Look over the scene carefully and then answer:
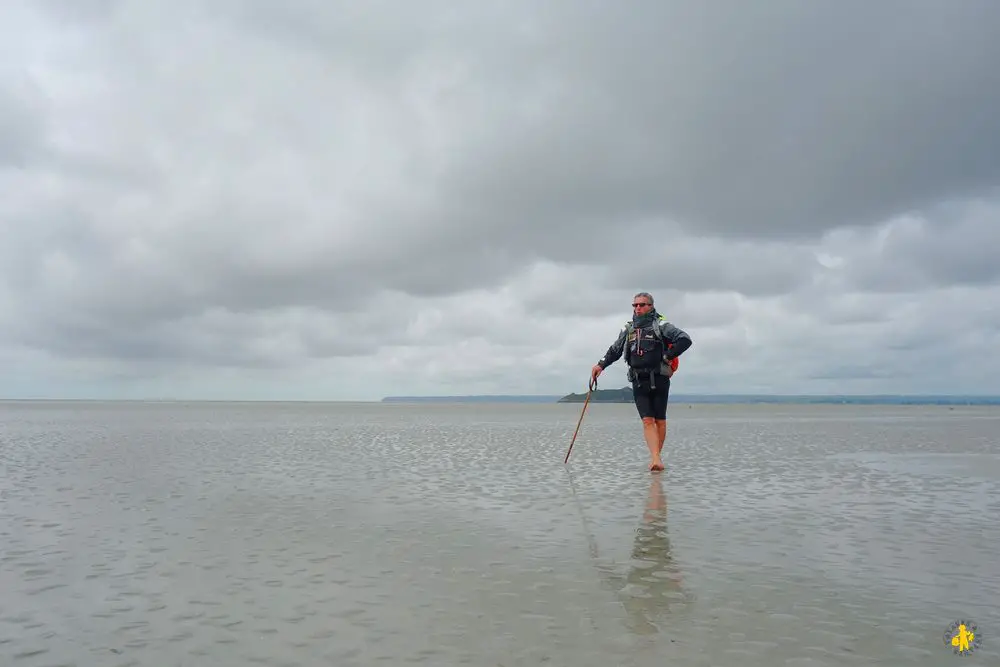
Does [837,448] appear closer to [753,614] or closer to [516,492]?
[516,492]

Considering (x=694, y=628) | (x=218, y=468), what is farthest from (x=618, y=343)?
(x=694, y=628)

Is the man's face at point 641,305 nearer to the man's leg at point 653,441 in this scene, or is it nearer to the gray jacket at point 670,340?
the gray jacket at point 670,340

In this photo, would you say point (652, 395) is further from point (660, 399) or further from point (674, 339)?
point (674, 339)

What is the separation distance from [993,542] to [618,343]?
7980mm

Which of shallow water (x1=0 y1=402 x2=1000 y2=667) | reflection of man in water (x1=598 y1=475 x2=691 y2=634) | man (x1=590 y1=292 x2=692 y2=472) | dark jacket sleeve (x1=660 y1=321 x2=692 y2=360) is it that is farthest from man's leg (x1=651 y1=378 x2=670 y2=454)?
reflection of man in water (x1=598 y1=475 x2=691 y2=634)

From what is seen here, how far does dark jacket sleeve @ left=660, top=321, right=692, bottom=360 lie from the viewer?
1428cm

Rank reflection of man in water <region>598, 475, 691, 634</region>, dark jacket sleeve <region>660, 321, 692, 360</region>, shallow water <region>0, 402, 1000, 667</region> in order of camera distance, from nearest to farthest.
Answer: shallow water <region>0, 402, 1000, 667</region>
reflection of man in water <region>598, 475, 691, 634</region>
dark jacket sleeve <region>660, 321, 692, 360</region>

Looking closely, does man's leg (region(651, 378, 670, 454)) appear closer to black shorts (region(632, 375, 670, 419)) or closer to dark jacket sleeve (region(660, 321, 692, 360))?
black shorts (region(632, 375, 670, 419))

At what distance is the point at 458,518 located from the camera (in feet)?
30.9

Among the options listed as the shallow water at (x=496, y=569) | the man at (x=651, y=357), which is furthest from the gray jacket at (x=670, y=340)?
the shallow water at (x=496, y=569)

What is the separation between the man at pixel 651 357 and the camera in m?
14.4

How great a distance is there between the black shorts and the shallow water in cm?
135

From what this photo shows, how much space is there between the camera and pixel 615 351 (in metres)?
15.1

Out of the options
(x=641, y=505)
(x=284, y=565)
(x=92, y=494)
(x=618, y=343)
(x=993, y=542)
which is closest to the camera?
(x=284, y=565)
